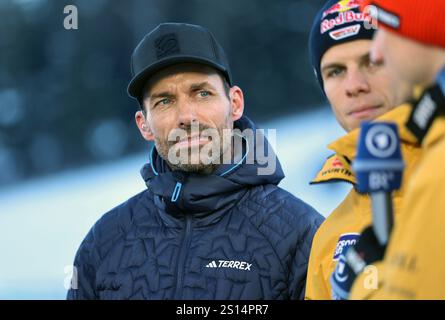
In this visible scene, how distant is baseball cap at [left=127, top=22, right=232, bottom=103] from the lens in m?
3.33

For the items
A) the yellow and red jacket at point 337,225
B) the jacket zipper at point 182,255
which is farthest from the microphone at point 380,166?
the jacket zipper at point 182,255

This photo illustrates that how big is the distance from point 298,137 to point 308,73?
1.76 ft

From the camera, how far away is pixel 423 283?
1.56 metres

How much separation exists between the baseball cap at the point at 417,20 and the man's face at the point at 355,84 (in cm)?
85

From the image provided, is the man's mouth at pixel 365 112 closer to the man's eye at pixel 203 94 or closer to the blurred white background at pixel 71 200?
the man's eye at pixel 203 94

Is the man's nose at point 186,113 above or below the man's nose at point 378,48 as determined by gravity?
above

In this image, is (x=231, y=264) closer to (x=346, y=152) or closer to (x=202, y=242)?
(x=202, y=242)

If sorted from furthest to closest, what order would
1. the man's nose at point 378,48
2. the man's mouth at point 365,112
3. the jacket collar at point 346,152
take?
the man's mouth at point 365,112
the jacket collar at point 346,152
the man's nose at point 378,48


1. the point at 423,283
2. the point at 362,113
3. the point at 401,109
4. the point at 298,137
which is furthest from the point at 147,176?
the point at 298,137

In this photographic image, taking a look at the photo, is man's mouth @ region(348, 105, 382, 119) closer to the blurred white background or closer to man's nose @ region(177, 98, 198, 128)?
man's nose @ region(177, 98, 198, 128)

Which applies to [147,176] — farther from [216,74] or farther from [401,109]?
[401,109]

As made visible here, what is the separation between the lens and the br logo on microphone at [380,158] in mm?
1725

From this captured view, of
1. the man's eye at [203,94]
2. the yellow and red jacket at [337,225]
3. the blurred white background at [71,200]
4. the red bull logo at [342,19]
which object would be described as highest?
the blurred white background at [71,200]

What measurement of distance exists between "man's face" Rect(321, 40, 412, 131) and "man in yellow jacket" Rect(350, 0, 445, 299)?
2.76ft
